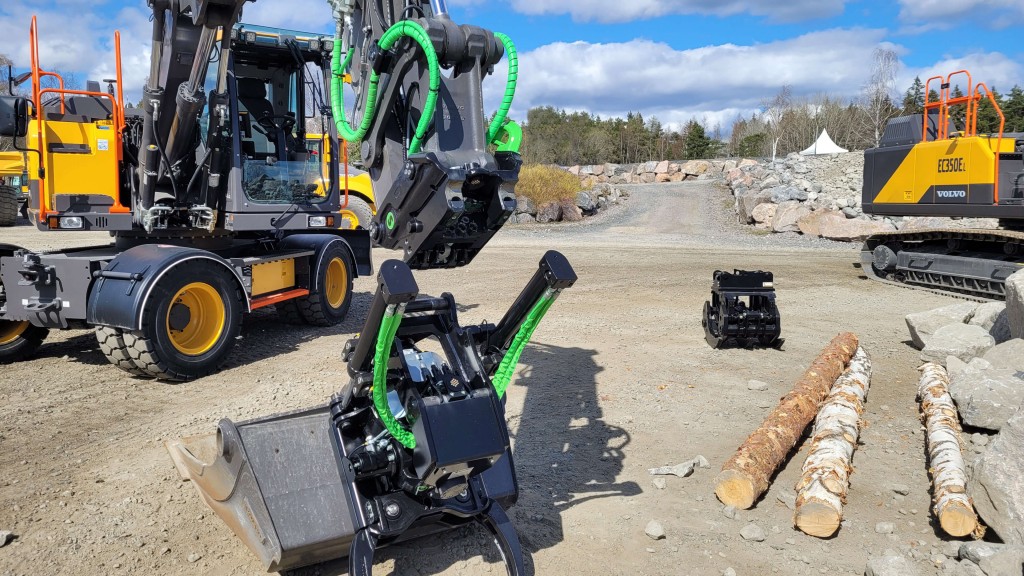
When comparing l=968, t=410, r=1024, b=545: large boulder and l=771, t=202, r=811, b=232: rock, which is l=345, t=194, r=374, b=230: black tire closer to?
l=771, t=202, r=811, b=232: rock

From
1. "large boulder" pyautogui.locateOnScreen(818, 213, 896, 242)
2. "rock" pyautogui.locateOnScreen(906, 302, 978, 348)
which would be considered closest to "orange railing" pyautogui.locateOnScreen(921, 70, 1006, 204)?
"rock" pyautogui.locateOnScreen(906, 302, 978, 348)

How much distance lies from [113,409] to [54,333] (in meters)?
3.40

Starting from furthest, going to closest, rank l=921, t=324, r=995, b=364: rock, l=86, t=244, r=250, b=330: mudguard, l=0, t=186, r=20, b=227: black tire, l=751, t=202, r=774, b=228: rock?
1. l=0, t=186, r=20, b=227: black tire
2. l=751, t=202, r=774, b=228: rock
3. l=921, t=324, r=995, b=364: rock
4. l=86, t=244, r=250, b=330: mudguard

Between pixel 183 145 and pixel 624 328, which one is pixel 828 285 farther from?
pixel 183 145

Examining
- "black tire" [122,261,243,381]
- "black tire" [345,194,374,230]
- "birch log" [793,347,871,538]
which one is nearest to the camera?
"birch log" [793,347,871,538]

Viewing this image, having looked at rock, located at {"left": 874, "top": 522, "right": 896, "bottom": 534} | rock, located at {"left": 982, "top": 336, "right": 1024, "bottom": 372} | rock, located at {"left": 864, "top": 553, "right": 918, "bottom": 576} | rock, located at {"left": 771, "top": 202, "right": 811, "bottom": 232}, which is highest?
rock, located at {"left": 771, "top": 202, "right": 811, "bottom": 232}

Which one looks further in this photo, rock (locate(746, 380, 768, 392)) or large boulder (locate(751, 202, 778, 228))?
large boulder (locate(751, 202, 778, 228))

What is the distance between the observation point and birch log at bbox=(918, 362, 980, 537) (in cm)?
392

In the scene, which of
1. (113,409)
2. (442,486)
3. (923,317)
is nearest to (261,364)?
(113,409)

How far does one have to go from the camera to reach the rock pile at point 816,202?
761 inches

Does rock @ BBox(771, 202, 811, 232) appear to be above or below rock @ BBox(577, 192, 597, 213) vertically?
below

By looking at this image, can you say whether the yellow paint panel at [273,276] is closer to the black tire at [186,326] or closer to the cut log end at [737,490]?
the black tire at [186,326]

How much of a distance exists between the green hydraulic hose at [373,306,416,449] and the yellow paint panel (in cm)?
508

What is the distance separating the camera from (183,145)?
728 cm
